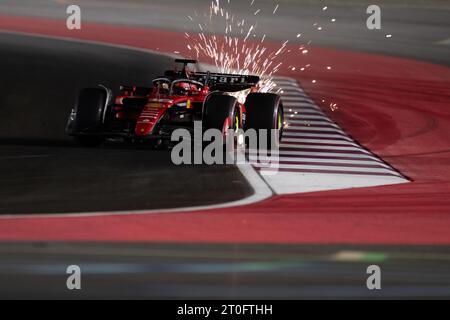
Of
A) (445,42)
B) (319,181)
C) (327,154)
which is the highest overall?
(445,42)

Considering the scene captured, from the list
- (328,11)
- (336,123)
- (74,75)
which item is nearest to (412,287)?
(336,123)

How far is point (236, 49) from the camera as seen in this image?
2288 centimetres

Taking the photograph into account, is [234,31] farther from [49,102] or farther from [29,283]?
[29,283]

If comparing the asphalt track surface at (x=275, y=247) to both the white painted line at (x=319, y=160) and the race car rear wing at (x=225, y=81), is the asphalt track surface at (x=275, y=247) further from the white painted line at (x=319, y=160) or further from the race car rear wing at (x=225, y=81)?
the race car rear wing at (x=225, y=81)

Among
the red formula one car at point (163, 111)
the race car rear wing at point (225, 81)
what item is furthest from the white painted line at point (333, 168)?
the race car rear wing at point (225, 81)

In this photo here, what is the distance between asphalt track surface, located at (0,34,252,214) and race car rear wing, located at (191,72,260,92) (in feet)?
4.35

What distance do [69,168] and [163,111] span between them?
1.41m

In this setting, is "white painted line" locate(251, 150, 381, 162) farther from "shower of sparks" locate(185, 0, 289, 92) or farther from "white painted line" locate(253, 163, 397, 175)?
"shower of sparks" locate(185, 0, 289, 92)

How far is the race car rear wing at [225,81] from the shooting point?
12523mm

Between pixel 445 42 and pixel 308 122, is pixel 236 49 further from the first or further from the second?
pixel 308 122

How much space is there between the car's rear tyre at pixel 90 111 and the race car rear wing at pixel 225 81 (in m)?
1.36

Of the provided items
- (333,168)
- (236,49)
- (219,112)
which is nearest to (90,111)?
(219,112)

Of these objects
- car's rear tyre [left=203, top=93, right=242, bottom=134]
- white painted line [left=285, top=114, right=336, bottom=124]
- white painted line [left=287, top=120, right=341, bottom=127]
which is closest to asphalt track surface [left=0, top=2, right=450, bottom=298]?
car's rear tyre [left=203, top=93, right=242, bottom=134]

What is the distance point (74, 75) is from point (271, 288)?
11259mm
